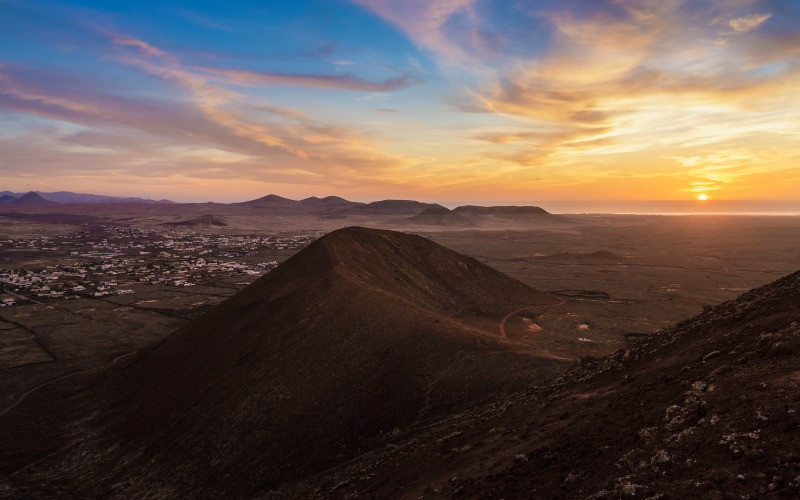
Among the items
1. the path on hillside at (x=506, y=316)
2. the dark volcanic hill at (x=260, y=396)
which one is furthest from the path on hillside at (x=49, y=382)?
the path on hillside at (x=506, y=316)

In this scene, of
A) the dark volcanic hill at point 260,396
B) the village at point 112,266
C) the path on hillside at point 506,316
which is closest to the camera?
the dark volcanic hill at point 260,396

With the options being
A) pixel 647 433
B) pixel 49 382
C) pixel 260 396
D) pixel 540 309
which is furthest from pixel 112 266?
pixel 647 433

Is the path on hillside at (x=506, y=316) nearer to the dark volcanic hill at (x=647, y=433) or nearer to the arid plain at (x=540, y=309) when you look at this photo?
the arid plain at (x=540, y=309)

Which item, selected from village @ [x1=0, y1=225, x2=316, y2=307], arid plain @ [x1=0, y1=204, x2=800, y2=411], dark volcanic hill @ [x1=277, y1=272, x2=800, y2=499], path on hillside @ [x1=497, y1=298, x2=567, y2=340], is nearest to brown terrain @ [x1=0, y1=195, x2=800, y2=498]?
dark volcanic hill @ [x1=277, y1=272, x2=800, y2=499]

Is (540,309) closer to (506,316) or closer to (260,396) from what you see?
(506,316)

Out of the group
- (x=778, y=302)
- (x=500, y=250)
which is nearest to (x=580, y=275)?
(x=500, y=250)

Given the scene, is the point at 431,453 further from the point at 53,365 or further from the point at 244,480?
the point at 53,365
